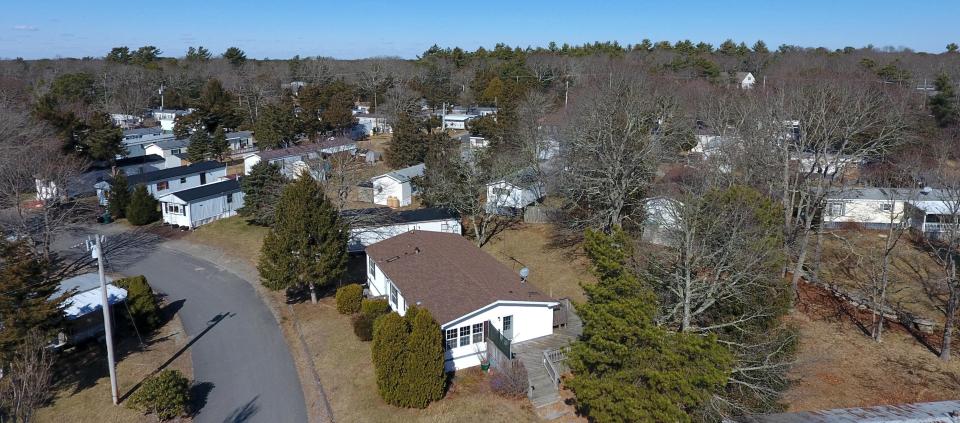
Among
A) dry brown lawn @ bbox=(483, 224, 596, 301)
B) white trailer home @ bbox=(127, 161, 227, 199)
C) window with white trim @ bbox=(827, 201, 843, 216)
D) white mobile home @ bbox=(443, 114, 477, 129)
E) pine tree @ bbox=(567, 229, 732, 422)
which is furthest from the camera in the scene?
white mobile home @ bbox=(443, 114, 477, 129)

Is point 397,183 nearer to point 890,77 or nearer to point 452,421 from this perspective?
point 452,421

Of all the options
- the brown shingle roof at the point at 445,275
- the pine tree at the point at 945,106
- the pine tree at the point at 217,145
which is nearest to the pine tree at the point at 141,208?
the pine tree at the point at 217,145

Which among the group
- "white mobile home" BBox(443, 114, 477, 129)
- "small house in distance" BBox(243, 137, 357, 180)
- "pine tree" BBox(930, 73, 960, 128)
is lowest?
"small house in distance" BBox(243, 137, 357, 180)

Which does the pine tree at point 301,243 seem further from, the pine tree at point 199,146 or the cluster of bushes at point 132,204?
the pine tree at point 199,146

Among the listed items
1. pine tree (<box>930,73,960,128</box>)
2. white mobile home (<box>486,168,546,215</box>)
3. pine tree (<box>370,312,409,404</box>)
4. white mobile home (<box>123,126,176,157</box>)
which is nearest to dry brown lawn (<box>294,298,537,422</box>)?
pine tree (<box>370,312,409,404</box>)

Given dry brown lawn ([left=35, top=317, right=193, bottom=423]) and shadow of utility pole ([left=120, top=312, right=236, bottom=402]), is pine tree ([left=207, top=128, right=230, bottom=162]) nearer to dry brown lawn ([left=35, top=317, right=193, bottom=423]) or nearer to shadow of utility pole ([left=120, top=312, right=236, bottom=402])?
shadow of utility pole ([left=120, top=312, right=236, bottom=402])

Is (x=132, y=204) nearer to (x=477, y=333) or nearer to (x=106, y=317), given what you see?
(x=106, y=317)

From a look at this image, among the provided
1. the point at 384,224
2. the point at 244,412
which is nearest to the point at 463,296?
the point at 244,412
